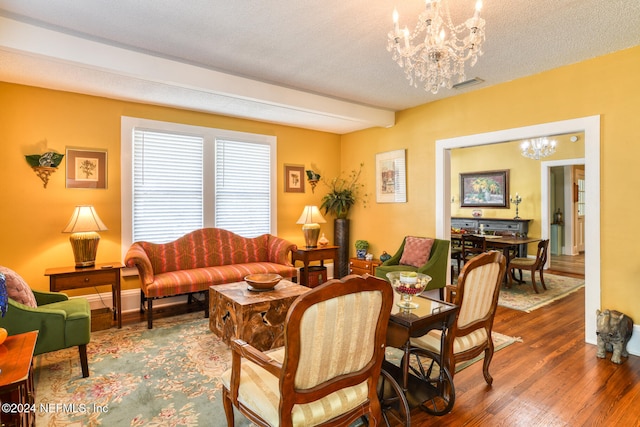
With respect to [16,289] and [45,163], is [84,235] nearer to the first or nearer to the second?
[45,163]

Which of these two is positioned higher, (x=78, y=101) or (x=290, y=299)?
(x=78, y=101)

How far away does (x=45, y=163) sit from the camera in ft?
11.9

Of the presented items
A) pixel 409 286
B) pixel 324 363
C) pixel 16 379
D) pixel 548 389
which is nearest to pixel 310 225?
pixel 409 286

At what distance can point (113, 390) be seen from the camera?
2.43 m

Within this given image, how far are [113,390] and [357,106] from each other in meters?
4.18

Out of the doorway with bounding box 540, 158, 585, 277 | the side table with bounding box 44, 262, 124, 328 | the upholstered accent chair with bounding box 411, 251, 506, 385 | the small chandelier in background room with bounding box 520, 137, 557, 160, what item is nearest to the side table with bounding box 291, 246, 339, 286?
the side table with bounding box 44, 262, 124, 328

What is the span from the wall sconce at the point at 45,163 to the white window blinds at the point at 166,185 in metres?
0.80

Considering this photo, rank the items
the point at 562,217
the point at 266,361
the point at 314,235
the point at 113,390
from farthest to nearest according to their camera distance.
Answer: the point at 562,217, the point at 314,235, the point at 113,390, the point at 266,361

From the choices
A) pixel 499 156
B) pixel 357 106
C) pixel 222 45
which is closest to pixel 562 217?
pixel 499 156

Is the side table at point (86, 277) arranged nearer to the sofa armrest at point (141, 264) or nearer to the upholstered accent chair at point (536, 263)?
the sofa armrest at point (141, 264)

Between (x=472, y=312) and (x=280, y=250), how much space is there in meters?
3.04

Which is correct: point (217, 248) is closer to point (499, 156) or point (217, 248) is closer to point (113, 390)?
point (113, 390)

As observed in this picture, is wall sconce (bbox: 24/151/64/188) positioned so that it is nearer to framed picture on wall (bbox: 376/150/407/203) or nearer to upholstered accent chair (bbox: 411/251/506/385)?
upholstered accent chair (bbox: 411/251/506/385)

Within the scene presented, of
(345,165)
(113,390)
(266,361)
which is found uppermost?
(345,165)
